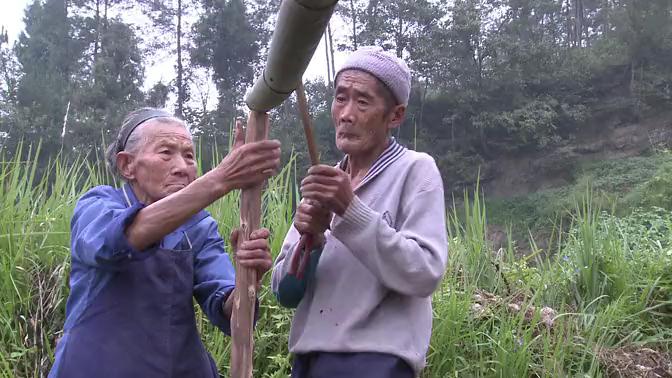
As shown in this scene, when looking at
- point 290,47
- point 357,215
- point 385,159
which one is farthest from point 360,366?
point 290,47

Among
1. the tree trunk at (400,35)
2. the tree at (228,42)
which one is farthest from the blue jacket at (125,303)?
the tree trunk at (400,35)

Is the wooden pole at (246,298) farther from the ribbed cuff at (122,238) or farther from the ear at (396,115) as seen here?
the ear at (396,115)

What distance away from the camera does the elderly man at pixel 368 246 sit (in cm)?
128

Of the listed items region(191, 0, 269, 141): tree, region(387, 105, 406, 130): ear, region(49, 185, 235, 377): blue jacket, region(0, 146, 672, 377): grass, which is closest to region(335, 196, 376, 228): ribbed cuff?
region(387, 105, 406, 130): ear

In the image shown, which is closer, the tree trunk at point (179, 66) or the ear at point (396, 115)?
the ear at point (396, 115)

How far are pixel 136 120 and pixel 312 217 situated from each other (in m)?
0.56

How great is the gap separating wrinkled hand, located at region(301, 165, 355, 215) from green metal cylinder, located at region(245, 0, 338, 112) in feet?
0.53

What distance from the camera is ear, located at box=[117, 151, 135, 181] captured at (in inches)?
60.2

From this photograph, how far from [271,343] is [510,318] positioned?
102 cm

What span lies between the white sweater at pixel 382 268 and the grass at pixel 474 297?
1091 mm

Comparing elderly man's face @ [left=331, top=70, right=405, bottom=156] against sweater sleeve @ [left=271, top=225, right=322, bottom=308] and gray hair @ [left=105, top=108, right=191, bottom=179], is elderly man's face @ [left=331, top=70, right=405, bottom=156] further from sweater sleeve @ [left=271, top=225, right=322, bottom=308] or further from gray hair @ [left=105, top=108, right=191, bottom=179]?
gray hair @ [left=105, top=108, right=191, bottom=179]

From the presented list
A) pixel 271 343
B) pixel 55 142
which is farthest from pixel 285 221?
pixel 55 142

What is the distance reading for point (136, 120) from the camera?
1.57 m

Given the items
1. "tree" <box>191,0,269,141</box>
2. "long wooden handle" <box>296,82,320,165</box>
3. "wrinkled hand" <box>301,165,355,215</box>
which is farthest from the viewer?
"tree" <box>191,0,269,141</box>
